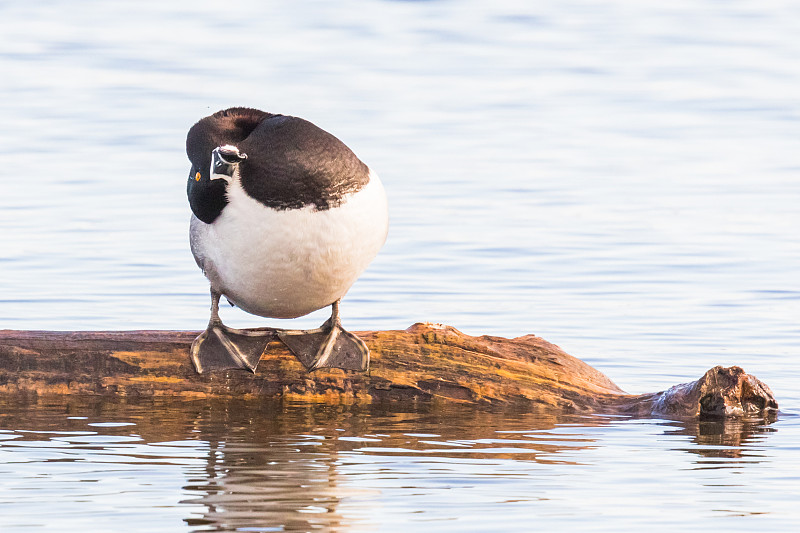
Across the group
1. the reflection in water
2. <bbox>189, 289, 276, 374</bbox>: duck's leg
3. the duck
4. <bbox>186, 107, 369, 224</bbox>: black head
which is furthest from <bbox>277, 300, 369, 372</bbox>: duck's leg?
<bbox>186, 107, 369, 224</bbox>: black head

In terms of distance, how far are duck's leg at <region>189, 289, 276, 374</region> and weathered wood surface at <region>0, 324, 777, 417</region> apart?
0.24 feet

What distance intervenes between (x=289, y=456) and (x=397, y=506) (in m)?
1.05

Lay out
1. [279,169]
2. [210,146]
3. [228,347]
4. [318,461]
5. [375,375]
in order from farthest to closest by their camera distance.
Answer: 1. [375,375]
2. [228,347]
3. [210,146]
4. [279,169]
5. [318,461]

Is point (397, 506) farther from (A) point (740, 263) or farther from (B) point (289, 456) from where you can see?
(A) point (740, 263)

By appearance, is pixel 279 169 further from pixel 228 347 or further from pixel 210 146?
pixel 228 347

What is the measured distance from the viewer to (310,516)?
6602 millimetres

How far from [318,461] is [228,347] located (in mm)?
1185

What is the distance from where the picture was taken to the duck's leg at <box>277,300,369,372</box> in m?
8.56

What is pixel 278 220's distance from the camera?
7.94 m

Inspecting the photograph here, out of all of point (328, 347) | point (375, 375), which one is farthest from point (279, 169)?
point (375, 375)

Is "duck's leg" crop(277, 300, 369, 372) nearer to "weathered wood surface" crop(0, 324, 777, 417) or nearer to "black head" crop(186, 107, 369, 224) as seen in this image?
"weathered wood surface" crop(0, 324, 777, 417)

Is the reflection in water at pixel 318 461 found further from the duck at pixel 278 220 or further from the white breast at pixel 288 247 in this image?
the white breast at pixel 288 247

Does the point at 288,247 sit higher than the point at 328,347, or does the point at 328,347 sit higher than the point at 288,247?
the point at 288,247

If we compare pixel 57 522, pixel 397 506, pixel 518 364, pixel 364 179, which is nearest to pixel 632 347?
pixel 518 364
